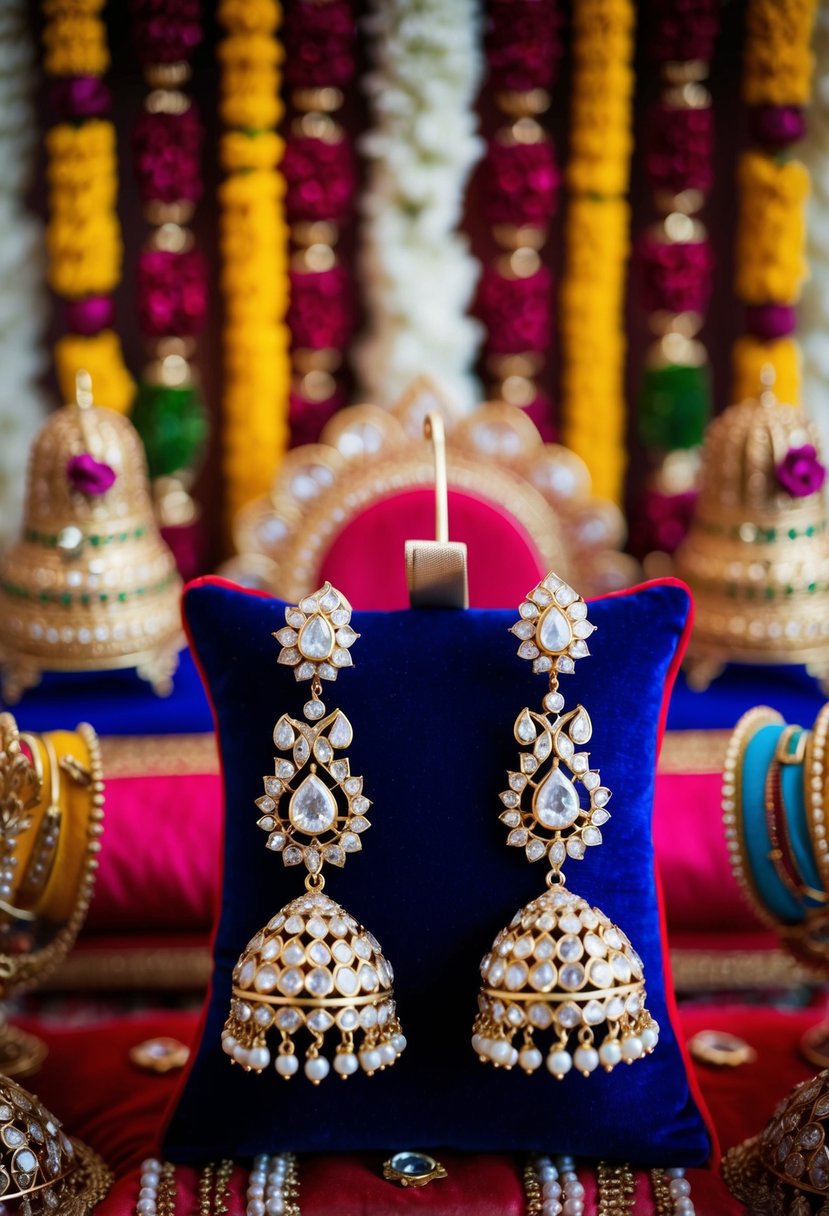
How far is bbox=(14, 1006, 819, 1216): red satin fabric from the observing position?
109 centimetres

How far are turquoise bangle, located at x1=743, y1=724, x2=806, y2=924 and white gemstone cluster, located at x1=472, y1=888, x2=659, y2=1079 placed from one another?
0.95 ft

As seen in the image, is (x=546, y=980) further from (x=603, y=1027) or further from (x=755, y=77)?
(x=755, y=77)

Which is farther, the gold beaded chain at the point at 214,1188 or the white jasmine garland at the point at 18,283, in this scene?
the white jasmine garland at the point at 18,283

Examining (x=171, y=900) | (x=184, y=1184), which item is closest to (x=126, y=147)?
(x=171, y=900)

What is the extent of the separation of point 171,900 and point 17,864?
1.14 ft

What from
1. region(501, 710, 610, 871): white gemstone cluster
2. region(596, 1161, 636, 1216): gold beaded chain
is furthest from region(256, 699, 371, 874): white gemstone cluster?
region(596, 1161, 636, 1216): gold beaded chain

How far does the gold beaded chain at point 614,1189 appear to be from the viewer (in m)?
1.09

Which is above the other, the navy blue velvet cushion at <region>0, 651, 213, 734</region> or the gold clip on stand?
the gold clip on stand

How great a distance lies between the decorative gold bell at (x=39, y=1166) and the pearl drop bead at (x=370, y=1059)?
30cm

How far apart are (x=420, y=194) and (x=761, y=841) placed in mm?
1117

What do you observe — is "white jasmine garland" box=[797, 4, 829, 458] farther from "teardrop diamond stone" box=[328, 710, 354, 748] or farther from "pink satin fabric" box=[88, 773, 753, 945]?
"teardrop diamond stone" box=[328, 710, 354, 748]

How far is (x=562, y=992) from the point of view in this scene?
994mm

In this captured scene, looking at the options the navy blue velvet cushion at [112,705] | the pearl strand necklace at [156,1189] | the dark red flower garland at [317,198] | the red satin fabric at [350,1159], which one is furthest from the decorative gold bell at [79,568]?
the pearl strand necklace at [156,1189]

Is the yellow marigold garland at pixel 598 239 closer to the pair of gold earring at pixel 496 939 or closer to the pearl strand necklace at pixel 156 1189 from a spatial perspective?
the pair of gold earring at pixel 496 939
